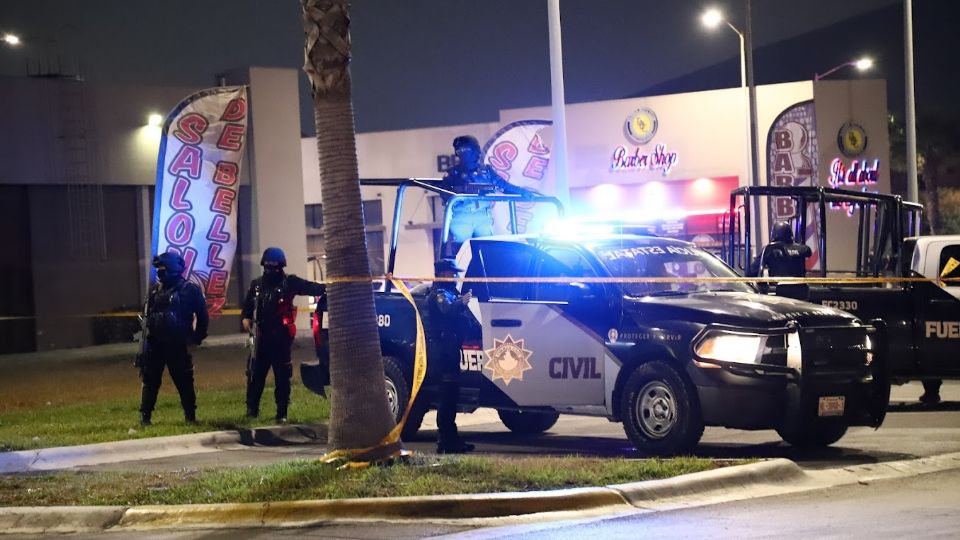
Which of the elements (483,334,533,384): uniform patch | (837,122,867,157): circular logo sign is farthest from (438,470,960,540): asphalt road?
(837,122,867,157): circular logo sign

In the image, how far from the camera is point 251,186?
37.8 metres

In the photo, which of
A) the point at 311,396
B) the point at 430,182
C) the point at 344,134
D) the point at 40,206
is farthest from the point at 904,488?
the point at 40,206

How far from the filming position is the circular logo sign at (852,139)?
47344mm

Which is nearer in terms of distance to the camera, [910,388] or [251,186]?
[910,388]

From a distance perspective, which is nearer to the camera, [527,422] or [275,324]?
[527,422]

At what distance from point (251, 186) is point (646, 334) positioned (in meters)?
27.6

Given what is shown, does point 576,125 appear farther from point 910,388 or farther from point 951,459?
point 951,459

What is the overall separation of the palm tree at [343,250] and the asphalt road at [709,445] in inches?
85.4

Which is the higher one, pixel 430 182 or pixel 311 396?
pixel 430 182

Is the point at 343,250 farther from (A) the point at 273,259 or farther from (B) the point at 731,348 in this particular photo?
(A) the point at 273,259

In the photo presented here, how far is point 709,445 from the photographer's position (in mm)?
12500

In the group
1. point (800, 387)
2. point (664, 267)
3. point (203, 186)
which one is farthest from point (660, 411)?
point (203, 186)

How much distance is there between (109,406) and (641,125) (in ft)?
114

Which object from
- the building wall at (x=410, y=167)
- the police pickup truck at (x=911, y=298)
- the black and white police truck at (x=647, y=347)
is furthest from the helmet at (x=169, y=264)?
the building wall at (x=410, y=167)
